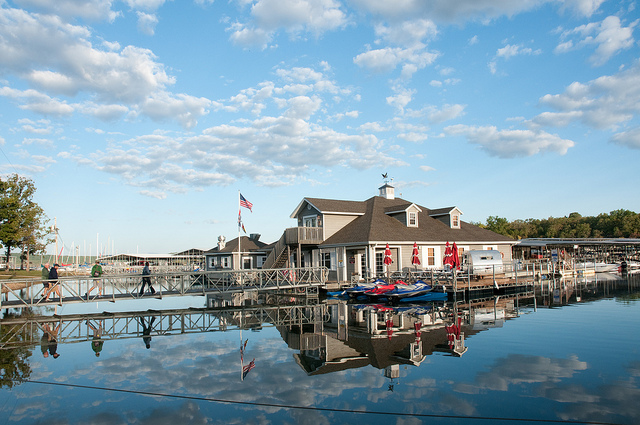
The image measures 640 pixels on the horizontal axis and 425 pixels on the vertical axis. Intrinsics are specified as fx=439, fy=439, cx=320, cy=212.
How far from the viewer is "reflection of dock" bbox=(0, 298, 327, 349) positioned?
57.3 ft

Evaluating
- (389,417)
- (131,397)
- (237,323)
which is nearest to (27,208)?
(237,323)

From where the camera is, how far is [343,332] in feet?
56.6

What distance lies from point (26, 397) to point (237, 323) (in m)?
10.9

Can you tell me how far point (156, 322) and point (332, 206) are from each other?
2025 centimetres

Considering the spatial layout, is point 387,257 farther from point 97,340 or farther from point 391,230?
point 97,340

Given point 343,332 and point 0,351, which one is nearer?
point 0,351

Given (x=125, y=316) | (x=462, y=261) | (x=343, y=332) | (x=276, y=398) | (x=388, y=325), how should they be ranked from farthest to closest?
(x=462, y=261), (x=125, y=316), (x=388, y=325), (x=343, y=332), (x=276, y=398)

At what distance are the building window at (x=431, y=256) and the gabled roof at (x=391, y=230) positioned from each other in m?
0.93

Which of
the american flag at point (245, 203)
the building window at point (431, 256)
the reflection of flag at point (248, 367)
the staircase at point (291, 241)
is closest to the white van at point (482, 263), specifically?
the building window at point (431, 256)

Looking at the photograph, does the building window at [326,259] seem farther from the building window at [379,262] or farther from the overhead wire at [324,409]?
the overhead wire at [324,409]

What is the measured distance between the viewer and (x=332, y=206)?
3825 cm

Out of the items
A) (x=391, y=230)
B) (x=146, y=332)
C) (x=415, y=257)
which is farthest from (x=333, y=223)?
(x=146, y=332)

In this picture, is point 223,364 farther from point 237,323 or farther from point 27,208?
point 27,208

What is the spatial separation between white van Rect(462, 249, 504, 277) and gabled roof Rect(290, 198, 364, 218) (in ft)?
33.4
